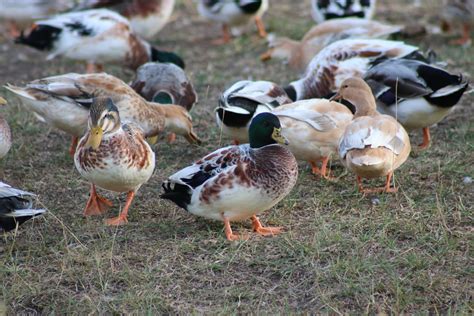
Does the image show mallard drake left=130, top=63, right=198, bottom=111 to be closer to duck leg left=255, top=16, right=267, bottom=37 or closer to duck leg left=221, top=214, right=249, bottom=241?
duck leg left=221, top=214, right=249, bottom=241

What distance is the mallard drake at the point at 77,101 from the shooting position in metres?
6.26

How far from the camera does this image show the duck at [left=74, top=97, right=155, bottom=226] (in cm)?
511

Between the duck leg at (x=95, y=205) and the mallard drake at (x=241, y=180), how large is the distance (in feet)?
2.10

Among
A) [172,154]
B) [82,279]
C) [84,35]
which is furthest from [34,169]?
[84,35]

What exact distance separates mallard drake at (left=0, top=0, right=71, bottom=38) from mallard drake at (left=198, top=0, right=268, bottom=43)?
1.85 m

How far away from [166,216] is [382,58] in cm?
274

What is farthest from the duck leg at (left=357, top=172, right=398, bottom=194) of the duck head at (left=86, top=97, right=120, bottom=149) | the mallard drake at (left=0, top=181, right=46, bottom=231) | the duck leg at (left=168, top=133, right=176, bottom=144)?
the mallard drake at (left=0, top=181, right=46, bottom=231)

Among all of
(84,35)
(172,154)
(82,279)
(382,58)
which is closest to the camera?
(82,279)

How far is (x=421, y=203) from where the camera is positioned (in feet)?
17.7

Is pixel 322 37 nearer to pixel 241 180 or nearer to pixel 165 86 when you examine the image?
pixel 165 86

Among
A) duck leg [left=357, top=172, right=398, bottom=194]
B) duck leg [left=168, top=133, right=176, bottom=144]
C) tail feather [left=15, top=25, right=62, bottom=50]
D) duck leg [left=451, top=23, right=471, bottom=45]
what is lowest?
duck leg [left=451, top=23, right=471, bottom=45]

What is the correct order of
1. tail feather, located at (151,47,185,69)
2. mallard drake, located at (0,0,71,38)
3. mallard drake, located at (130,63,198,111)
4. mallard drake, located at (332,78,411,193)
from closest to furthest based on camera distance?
mallard drake, located at (332,78,411,193) < mallard drake, located at (130,63,198,111) < tail feather, located at (151,47,185,69) < mallard drake, located at (0,0,71,38)

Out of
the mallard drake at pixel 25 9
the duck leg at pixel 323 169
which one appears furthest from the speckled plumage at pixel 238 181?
the mallard drake at pixel 25 9

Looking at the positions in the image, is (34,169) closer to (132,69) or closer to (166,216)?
(166,216)
